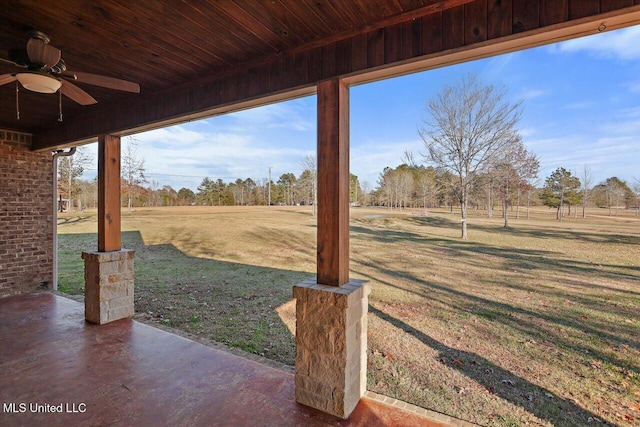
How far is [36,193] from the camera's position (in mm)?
4906

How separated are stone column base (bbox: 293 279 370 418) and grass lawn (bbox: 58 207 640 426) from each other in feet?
2.40

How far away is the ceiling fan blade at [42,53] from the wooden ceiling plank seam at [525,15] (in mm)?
2751

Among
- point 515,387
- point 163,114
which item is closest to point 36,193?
point 163,114

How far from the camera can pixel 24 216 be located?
476 cm

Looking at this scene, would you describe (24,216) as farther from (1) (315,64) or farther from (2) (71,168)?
(2) (71,168)

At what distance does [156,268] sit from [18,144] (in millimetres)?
3681

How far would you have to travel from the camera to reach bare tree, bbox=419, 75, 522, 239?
1079cm

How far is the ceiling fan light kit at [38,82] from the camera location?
73.3 inches

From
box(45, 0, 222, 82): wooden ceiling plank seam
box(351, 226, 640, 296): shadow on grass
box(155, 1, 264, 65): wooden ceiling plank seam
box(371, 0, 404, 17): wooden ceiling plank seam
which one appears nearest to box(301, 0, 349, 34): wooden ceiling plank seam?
box(371, 0, 404, 17): wooden ceiling plank seam

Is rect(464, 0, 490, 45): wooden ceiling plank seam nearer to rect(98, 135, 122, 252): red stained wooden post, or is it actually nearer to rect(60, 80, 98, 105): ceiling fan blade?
rect(60, 80, 98, 105): ceiling fan blade

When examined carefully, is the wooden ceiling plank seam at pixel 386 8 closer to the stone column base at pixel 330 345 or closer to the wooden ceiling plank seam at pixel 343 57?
the wooden ceiling plank seam at pixel 343 57

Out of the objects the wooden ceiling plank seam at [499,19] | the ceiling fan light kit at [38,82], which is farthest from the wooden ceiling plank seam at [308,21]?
the ceiling fan light kit at [38,82]

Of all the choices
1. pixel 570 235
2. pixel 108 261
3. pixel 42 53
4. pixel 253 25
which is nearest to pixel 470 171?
pixel 570 235

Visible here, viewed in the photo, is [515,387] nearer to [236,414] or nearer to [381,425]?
[381,425]
